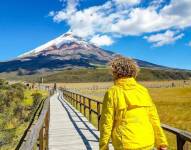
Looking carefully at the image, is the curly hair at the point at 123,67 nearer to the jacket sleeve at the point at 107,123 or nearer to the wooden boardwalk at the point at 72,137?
the jacket sleeve at the point at 107,123

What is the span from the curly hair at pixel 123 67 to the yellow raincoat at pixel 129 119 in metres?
0.06

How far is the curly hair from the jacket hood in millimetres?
56

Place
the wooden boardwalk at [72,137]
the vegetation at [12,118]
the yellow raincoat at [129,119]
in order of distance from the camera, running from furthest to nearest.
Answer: the vegetation at [12,118] → the wooden boardwalk at [72,137] → the yellow raincoat at [129,119]

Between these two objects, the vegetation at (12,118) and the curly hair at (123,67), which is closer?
the curly hair at (123,67)

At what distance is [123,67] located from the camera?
15.4 ft

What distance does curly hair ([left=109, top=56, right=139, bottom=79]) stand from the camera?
15.4ft

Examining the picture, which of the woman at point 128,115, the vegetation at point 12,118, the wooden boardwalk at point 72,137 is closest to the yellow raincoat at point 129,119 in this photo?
the woman at point 128,115

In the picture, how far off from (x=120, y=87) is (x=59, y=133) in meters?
8.73

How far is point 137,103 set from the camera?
15.1 ft

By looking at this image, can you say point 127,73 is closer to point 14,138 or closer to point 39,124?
point 39,124

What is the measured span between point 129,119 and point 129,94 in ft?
0.87

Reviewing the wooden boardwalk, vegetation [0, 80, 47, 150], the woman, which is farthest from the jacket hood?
vegetation [0, 80, 47, 150]

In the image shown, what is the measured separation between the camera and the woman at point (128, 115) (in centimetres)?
452

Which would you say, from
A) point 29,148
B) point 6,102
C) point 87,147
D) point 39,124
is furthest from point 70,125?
point 6,102
